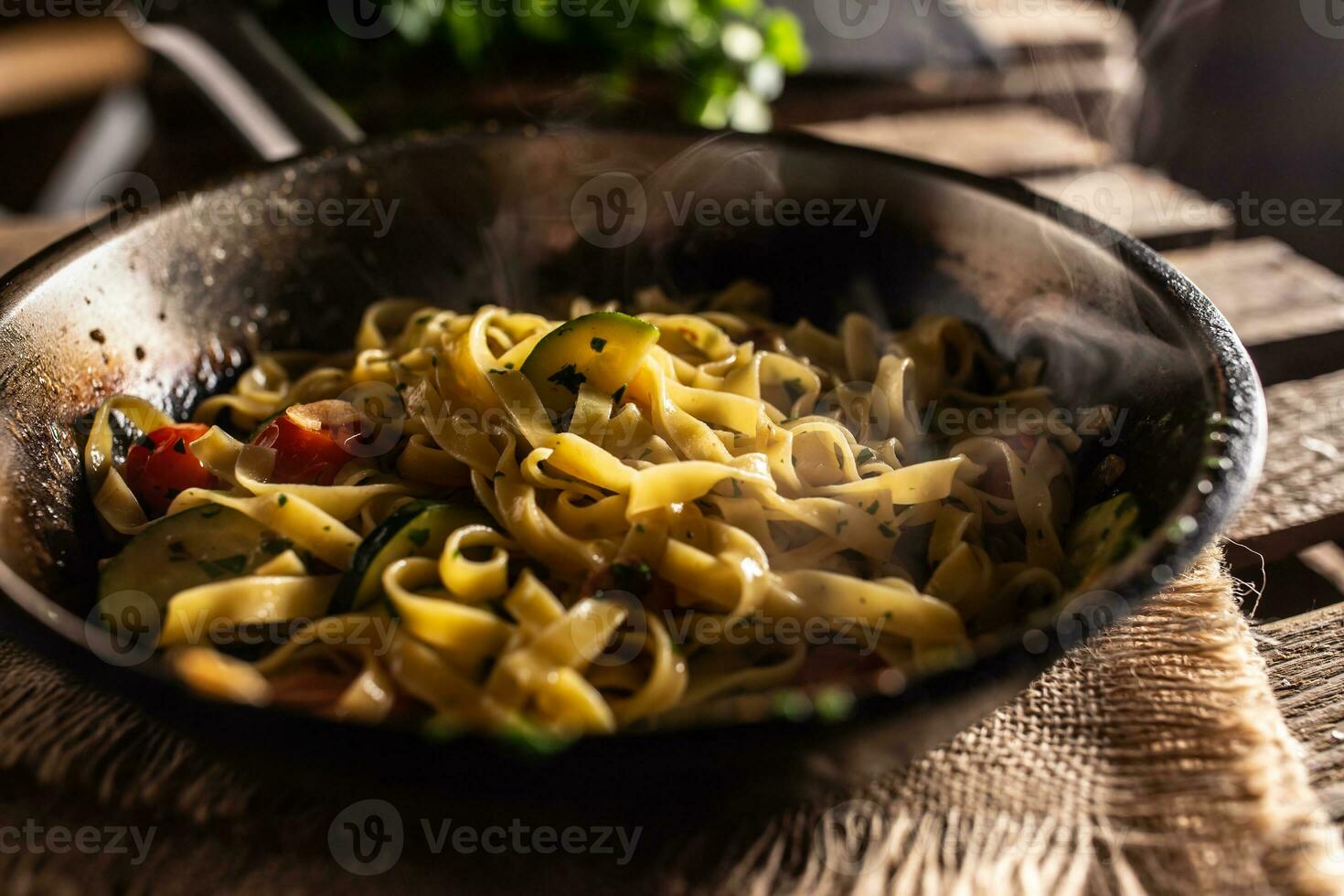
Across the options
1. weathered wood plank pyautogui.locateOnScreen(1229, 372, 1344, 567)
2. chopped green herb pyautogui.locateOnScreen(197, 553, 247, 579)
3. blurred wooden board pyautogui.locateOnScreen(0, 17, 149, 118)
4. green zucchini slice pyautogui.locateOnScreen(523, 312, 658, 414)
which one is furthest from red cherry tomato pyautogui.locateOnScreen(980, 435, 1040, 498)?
blurred wooden board pyautogui.locateOnScreen(0, 17, 149, 118)

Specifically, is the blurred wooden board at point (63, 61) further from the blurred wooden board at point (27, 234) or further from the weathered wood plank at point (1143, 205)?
the weathered wood plank at point (1143, 205)

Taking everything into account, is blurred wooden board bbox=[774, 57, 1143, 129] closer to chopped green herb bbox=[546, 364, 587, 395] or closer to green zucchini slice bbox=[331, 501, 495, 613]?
chopped green herb bbox=[546, 364, 587, 395]

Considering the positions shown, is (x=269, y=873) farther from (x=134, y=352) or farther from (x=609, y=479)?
(x=134, y=352)

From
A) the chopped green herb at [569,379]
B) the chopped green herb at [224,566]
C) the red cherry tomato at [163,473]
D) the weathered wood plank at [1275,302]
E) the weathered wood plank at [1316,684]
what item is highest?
the chopped green herb at [569,379]

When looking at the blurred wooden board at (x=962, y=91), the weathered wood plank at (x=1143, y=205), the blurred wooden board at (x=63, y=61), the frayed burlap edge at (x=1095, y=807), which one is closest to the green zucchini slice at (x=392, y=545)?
the frayed burlap edge at (x=1095, y=807)

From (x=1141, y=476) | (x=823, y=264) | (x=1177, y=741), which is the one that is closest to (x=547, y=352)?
(x=823, y=264)

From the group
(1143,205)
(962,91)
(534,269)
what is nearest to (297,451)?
(534,269)
